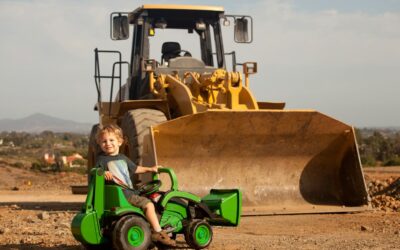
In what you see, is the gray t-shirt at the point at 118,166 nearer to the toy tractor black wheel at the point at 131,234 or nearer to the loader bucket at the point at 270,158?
the toy tractor black wheel at the point at 131,234

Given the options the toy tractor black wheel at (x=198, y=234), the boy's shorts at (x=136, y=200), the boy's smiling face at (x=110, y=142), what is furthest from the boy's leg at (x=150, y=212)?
the boy's smiling face at (x=110, y=142)

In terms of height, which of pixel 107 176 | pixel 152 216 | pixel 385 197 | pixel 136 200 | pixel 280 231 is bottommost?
pixel 280 231

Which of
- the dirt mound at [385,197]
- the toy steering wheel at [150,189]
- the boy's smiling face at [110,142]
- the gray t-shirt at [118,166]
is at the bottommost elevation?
the dirt mound at [385,197]

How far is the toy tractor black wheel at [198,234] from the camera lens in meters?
7.30

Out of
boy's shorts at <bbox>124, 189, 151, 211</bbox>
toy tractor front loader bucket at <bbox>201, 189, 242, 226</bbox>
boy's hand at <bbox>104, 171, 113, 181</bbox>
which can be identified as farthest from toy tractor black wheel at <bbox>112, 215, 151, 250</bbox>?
toy tractor front loader bucket at <bbox>201, 189, 242, 226</bbox>

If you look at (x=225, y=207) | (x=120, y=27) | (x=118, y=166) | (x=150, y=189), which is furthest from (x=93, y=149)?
(x=118, y=166)

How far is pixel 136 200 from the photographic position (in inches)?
276

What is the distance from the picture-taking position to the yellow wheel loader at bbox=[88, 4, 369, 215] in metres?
10.7

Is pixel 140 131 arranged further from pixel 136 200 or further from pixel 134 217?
pixel 134 217

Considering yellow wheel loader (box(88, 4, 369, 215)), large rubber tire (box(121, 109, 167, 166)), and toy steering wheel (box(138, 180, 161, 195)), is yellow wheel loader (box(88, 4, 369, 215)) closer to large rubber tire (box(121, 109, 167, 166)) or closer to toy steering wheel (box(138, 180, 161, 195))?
large rubber tire (box(121, 109, 167, 166))

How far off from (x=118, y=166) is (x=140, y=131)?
398 cm

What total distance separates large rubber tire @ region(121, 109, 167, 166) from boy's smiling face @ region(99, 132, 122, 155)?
11.0ft

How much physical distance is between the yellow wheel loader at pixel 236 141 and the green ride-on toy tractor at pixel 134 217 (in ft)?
8.94

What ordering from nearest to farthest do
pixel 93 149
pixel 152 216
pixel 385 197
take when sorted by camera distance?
pixel 152 216 → pixel 385 197 → pixel 93 149
